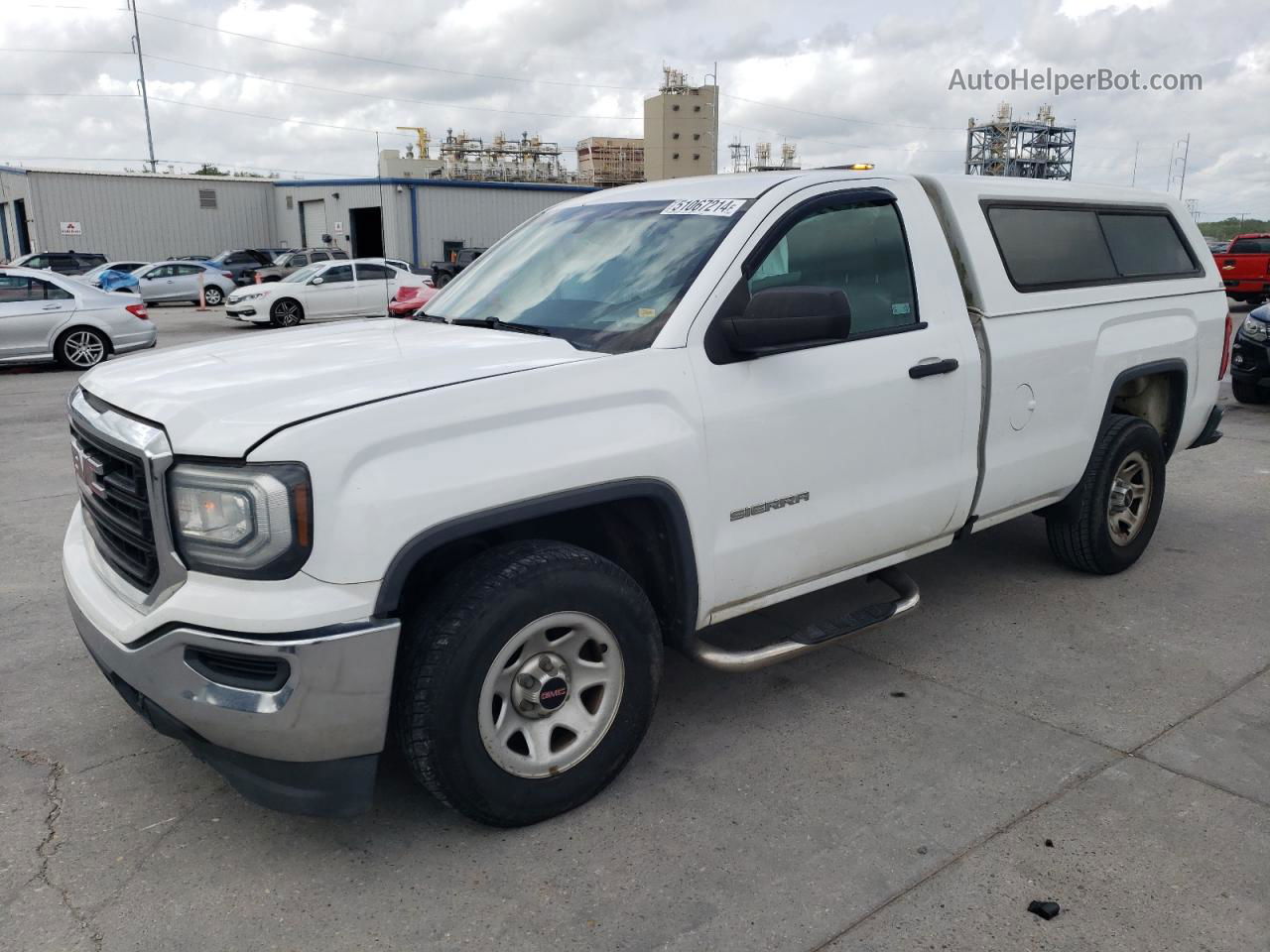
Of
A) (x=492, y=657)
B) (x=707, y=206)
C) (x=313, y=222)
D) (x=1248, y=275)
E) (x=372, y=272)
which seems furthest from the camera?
(x=313, y=222)

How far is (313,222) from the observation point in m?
44.1

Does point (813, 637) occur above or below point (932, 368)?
below

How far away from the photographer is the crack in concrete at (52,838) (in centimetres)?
267

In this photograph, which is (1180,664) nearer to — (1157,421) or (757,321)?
(1157,421)

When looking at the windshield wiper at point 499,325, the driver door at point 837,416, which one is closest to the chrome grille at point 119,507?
the windshield wiper at point 499,325

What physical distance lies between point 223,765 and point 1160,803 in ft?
9.00

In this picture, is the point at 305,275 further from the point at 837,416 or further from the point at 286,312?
the point at 837,416

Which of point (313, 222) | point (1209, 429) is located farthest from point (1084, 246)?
point (313, 222)

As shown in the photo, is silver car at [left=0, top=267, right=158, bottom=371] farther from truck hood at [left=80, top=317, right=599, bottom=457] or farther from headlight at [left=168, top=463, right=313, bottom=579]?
headlight at [left=168, top=463, right=313, bottom=579]

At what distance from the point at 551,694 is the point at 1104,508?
3248 mm

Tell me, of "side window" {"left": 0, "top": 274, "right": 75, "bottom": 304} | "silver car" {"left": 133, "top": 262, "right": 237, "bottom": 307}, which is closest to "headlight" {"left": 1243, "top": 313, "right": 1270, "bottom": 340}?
"side window" {"left": 0, "top": 274, "right": 75, "bottom": 304}

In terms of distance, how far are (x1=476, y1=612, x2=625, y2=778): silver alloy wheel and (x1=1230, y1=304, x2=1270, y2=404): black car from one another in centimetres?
978

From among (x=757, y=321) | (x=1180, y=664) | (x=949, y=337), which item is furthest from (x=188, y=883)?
(x=1180, y=664)

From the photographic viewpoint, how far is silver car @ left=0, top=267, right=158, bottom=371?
14.3 metres
